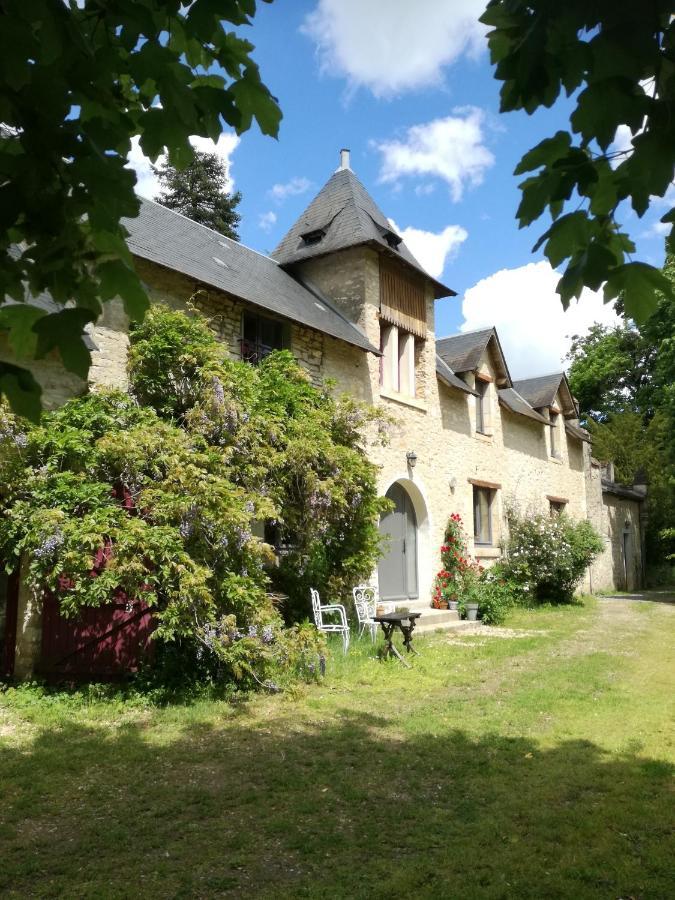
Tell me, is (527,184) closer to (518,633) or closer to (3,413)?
(3,413)

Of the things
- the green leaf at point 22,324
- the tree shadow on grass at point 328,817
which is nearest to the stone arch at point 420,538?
the tree shadow on grass at point 328,817

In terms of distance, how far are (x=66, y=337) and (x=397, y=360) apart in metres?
12.3

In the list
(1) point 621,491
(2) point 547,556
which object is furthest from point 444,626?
(1) point 621,491

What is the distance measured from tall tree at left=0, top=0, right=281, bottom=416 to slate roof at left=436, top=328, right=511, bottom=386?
14067 millimetres

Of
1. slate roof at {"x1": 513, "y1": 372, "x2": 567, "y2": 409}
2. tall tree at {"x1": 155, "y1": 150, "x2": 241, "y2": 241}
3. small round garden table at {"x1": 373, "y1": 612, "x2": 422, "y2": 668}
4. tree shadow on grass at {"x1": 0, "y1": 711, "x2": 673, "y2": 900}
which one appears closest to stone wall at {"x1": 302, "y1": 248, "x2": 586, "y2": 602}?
slate roof at {"x1": 513, "y1": 372, "x2": 567, "y2": 409}

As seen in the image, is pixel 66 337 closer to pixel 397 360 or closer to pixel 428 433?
pixel 397 360

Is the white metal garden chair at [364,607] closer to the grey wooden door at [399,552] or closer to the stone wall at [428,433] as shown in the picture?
the grey wooden door at [399,552]

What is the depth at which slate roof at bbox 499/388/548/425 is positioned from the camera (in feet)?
57.2

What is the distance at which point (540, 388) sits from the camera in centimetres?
2048

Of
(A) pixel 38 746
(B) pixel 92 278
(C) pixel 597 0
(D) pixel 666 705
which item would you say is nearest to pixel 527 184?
(C) pixel 597 0

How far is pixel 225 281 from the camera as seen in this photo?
1023cm

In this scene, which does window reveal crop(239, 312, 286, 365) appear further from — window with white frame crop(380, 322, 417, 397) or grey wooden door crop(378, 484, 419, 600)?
grey wooden door crop(378, 484, 419, 600)

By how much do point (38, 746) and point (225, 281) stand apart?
6793mm

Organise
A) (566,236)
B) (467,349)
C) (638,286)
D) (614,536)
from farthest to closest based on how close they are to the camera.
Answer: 1. (614,536)
2. (467,349)
3. (566,236)
4. (638,286)
